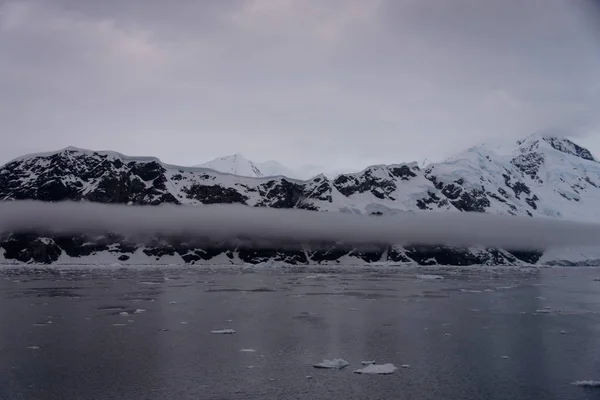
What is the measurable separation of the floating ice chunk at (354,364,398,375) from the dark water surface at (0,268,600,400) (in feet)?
0.99

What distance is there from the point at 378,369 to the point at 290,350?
4.12 m

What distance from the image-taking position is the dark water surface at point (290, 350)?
46.0 feet

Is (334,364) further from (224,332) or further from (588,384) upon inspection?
(224,332)

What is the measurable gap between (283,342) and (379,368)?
18.0ft

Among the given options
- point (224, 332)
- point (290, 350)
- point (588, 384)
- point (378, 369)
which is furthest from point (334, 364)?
point (224, 332)

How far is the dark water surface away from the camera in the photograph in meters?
14.0

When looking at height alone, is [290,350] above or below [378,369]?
below

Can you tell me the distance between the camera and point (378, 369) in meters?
16.1

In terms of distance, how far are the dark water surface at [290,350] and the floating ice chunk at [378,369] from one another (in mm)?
302

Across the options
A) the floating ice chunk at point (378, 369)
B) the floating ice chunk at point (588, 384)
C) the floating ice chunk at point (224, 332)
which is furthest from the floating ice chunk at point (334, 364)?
the floating ice chunk at point (224, 332)

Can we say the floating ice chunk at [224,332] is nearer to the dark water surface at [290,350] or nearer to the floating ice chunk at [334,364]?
the dark water surface at [290,350]

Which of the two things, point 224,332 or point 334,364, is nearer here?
point 334,364

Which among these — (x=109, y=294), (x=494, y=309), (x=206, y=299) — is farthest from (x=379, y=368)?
(x=109, y=294)

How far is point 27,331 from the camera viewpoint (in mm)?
22906
